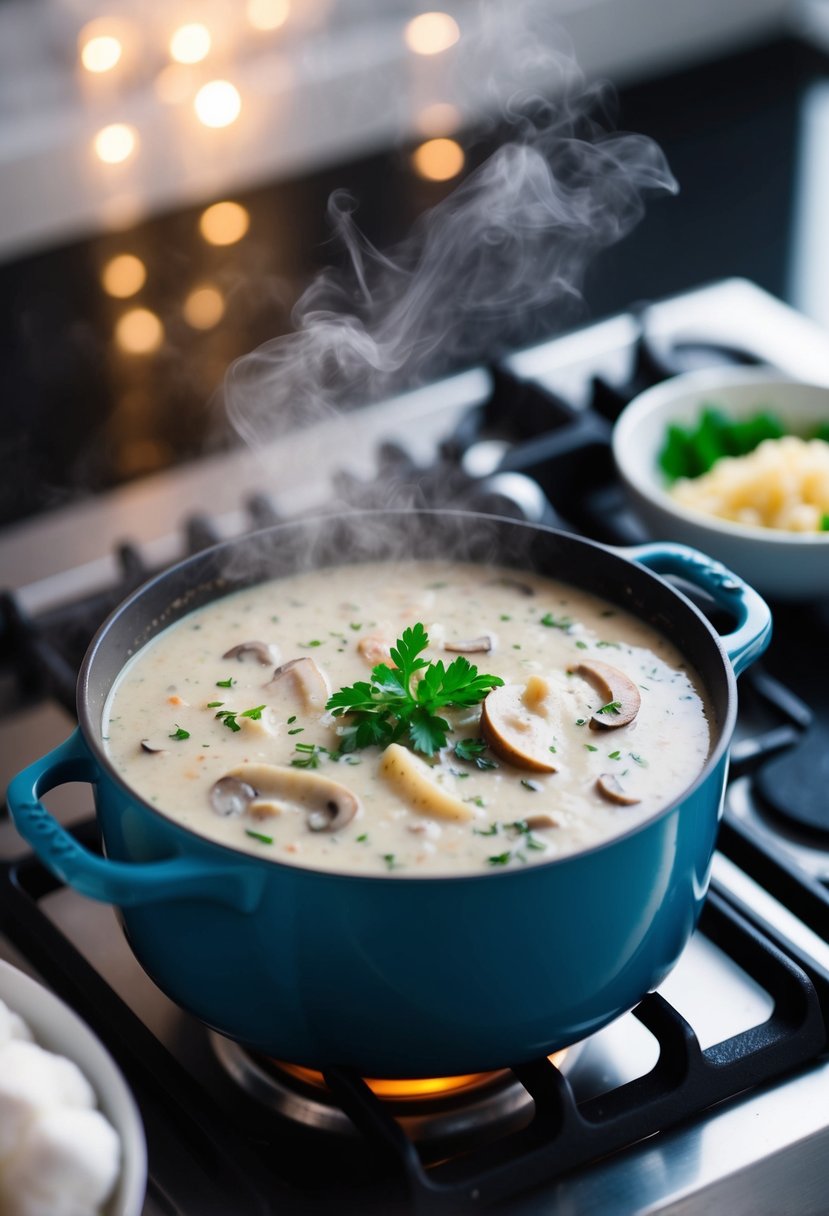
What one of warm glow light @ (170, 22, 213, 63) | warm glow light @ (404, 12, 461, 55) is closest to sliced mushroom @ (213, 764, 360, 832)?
warm glow light @ (170, 22, 213, 63)

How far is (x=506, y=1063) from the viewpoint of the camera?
39.8 inches

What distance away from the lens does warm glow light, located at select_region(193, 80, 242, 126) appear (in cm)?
277

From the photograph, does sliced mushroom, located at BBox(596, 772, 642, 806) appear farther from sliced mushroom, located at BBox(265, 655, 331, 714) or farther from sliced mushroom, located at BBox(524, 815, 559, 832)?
sliced mushroom, located at BBox(265, 655, 331, 714)

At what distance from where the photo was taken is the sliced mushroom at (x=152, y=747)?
3.79ft

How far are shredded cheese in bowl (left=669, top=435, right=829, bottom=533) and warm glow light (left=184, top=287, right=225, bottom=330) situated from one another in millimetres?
1093

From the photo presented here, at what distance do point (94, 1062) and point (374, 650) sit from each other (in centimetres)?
43

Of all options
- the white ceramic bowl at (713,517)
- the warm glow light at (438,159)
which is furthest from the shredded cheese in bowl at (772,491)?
the warm glow light at (438,159)

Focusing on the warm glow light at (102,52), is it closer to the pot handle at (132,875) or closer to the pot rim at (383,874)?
the pot rim at (383,874)

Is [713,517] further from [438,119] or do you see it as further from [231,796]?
[438,119]

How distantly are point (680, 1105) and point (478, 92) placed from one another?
246 centimetres

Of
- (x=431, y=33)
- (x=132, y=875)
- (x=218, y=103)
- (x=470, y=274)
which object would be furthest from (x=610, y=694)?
(x=431, y=33)

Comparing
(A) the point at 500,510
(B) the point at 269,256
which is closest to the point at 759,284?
(B) the point at 269,256

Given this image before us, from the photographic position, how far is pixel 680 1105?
104 centimetres

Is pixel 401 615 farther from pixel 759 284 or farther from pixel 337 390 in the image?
pixel 759 284
